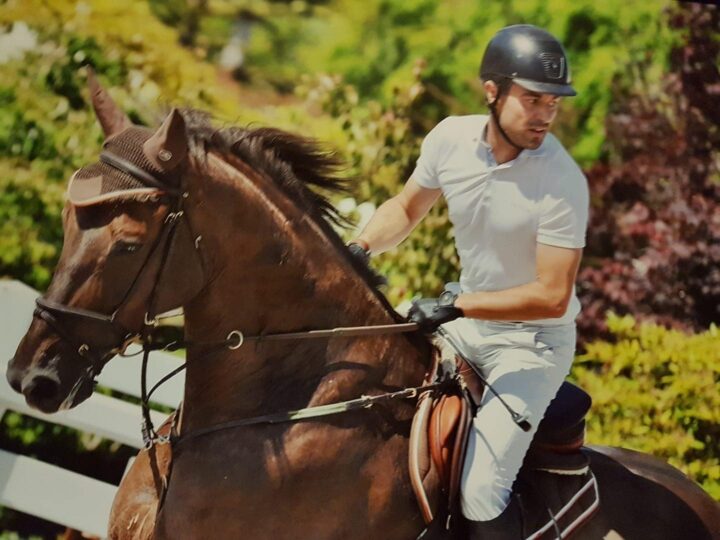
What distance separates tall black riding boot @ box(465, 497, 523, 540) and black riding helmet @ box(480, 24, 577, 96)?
1250mm

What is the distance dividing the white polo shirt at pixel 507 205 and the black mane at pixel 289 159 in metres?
0.32

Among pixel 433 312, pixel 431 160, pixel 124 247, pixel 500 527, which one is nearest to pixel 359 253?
pixel 433 312

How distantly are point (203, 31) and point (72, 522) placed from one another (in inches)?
127

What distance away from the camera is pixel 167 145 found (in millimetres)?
2486

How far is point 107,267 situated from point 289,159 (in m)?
0.71

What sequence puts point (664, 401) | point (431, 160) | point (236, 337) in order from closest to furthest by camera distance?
point (236, 337) < point (431, 160) < point (664, 401)

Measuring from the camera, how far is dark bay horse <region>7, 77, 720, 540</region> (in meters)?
2.46

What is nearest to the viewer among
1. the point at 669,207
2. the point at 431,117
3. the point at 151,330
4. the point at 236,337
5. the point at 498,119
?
the point at 151,330

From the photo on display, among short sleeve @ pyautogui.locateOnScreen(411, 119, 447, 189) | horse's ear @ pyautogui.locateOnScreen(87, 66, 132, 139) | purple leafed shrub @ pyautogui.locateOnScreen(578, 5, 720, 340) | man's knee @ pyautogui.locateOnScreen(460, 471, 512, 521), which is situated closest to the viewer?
horse's ear @ pyautogui.locateOnScreen(87, 66, 132, 139)

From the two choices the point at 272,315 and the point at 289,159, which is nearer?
the point at 272,315

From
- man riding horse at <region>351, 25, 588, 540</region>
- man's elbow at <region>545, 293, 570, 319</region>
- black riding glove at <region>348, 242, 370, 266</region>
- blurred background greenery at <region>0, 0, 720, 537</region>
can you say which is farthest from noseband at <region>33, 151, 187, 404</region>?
blurred background greenery at <region>0, 0, 720, 537</region>

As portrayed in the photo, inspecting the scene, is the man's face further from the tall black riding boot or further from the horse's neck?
the tall black riding boot

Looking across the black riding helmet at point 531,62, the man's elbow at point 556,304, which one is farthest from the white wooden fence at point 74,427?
the black riding helmet at point 531,62

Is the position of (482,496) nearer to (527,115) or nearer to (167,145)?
(527,115)
